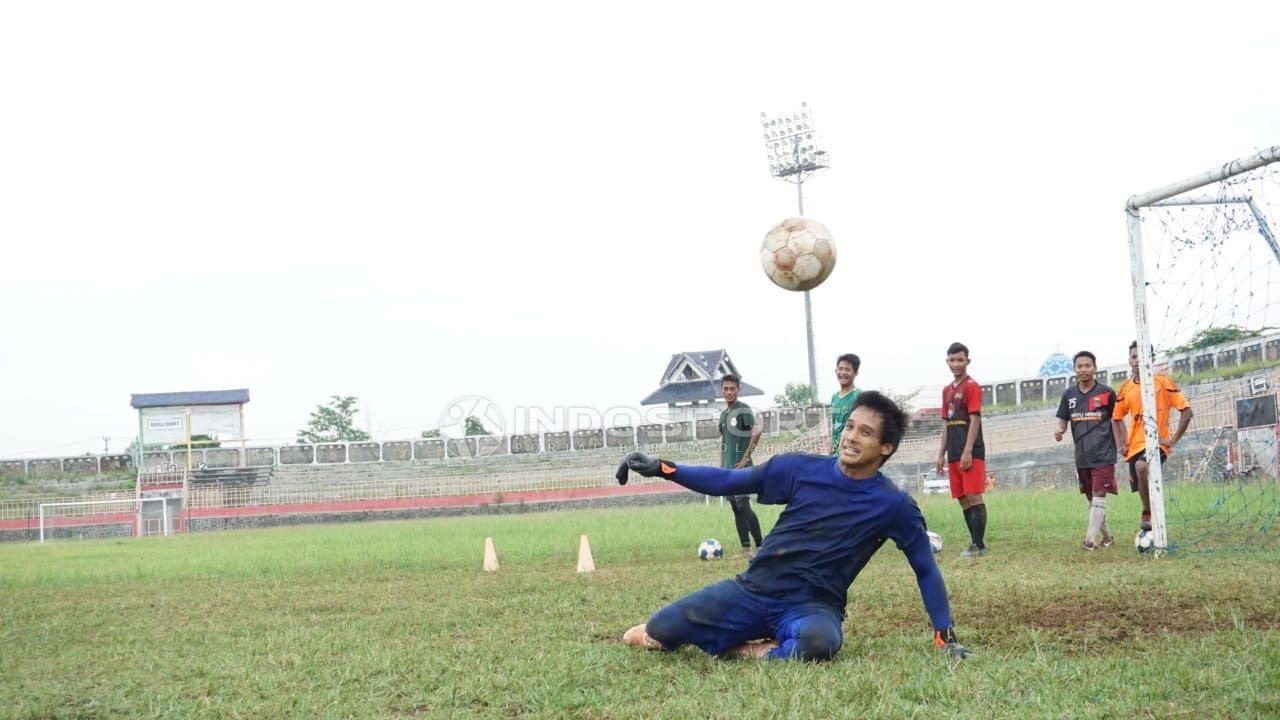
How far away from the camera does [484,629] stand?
7008 mm

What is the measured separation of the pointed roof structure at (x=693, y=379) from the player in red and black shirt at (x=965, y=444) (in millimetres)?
49246

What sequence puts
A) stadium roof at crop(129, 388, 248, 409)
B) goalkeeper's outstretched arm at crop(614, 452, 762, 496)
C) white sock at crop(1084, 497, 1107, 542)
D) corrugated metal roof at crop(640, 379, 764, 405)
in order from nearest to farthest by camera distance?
1. goalkeeper's outstretched arm at crop(614, 452, 762, 496)
2. white sock at crop(1084, 497, 1107, 542)
3. stadium roof at crop(129, 388, 248, 409)
4. corrugated metal roof at crop(640, 379, 764, 405)

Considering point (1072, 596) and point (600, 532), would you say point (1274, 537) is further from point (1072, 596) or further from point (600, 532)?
point (600, 532)

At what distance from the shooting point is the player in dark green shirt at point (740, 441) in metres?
11.9

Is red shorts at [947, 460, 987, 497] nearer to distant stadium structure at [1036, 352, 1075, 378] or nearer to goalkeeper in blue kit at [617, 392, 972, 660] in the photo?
goalkeeper in blue kit at [617, 392, 972, 660]

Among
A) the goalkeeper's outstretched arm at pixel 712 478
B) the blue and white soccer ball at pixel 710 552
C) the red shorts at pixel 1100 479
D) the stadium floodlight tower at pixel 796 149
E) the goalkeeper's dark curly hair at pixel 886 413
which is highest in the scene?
the stadium floodlight tower at pixel 796 149

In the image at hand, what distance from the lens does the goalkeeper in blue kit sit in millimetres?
5320

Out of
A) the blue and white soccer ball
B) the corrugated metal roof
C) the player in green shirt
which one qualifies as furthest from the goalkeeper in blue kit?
the corrugated metal roof

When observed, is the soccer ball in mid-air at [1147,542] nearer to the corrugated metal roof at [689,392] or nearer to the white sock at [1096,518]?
the white sock at [1096,518]

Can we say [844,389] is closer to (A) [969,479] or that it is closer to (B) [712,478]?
(A) [969,479]

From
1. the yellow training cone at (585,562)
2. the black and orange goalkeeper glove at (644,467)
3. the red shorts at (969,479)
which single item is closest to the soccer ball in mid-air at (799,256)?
the red shorts at (969,479)

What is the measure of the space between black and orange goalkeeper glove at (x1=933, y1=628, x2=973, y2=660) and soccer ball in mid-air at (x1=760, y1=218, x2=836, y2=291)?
19.3ft

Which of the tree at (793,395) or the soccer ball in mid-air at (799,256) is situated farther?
the tree at (793,395)

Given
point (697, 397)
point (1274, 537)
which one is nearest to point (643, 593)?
point (1274, 537)
